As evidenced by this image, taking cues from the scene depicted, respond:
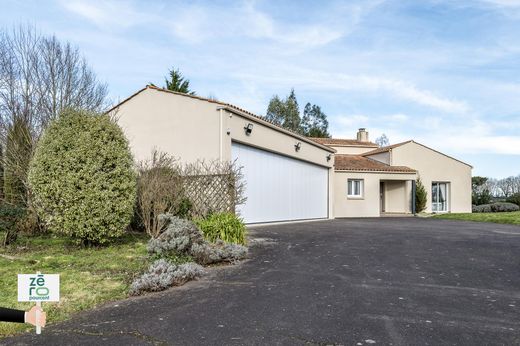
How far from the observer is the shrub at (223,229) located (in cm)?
901

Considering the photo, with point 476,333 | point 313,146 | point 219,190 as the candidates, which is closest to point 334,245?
point 219,190

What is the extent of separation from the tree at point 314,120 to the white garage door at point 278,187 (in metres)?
32.0

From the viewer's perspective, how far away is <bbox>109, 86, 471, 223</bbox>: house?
1328 centimetres

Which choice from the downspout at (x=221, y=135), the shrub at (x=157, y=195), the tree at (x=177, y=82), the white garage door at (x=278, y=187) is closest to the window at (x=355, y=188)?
the white garage door at (x=278, y=187)

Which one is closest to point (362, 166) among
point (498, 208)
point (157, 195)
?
point (498, 208)

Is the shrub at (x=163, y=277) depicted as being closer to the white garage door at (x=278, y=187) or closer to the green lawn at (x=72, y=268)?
the green lawn at (x=72, y=268)

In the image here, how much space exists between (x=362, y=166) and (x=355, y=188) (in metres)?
1.66

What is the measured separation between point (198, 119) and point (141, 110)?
11.4 ft

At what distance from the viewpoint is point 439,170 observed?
2800 cm

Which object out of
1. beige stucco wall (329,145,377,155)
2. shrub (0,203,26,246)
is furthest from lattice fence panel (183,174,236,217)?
beige stucco wall (329,145,377,155)

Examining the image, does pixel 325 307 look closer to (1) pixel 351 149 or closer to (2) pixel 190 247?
(2) pixel 190 247

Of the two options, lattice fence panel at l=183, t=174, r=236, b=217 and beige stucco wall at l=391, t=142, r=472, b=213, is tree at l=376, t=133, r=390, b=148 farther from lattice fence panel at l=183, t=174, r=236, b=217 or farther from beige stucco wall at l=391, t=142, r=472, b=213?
lattice fence panel at l=183, t=174, r=236, b=217

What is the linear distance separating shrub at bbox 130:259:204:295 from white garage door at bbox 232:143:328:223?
6471mm

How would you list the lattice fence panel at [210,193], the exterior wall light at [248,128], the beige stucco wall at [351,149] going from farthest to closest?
the beige stucco wall at [351,149], the exterior wall light at [248,128], the lattice fence panel at [210,193]
